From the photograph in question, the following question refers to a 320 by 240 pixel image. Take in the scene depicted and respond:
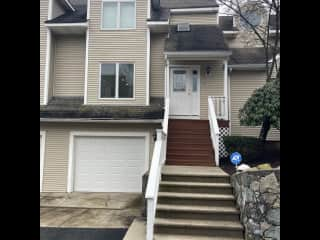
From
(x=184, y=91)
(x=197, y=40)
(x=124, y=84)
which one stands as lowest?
(x=184, y=91)

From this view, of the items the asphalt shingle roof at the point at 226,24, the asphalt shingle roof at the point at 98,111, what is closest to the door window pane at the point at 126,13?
the asphalt shingle roof at the point at 98,111

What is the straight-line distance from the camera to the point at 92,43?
1009 centimetres

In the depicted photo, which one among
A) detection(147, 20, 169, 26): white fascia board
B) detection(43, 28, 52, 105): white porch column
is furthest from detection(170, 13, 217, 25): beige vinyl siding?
detection(43, 28, 52, 105): white porch column

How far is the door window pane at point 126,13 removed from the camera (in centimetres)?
1014

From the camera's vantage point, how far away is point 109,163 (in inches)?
368

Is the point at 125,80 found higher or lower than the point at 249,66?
lower

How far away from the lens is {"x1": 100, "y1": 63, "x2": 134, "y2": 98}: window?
32.5 feet

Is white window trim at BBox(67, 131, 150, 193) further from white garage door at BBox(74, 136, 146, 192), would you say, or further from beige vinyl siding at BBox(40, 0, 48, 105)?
beige vinyl siding at BBox(40, 0, 48, 105)

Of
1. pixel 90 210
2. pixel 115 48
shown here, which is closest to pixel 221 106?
pixel 115 48

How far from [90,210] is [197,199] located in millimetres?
3433

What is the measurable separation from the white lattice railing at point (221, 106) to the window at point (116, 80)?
3527mm

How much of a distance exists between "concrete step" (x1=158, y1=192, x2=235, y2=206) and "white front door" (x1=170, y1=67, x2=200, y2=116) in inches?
200

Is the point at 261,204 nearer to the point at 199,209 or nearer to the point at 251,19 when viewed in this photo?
the point at 199,209
